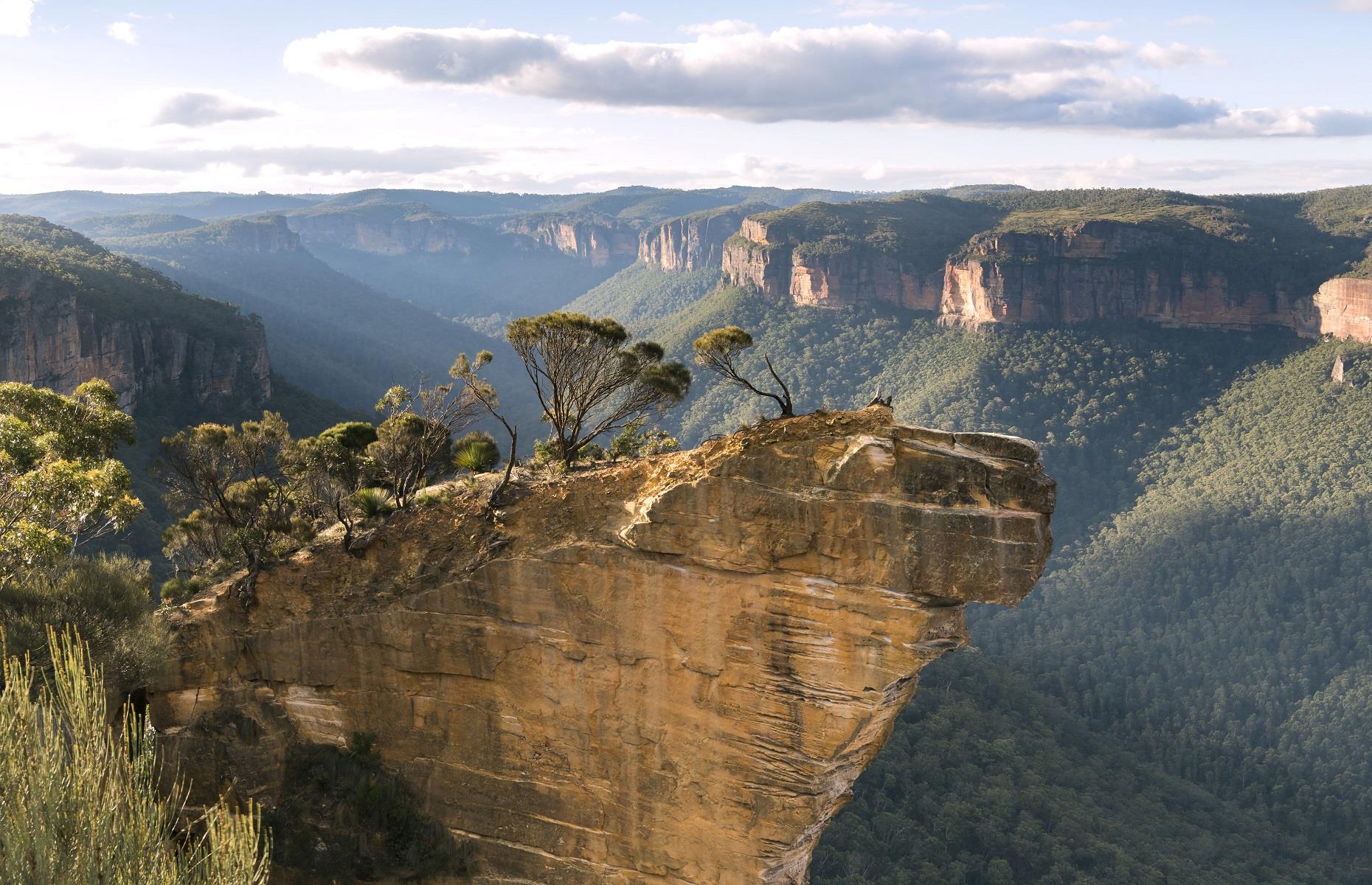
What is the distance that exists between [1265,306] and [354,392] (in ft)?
302

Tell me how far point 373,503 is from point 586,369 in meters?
5.43

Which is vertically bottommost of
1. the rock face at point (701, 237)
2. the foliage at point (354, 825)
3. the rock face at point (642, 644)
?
the foliage at point (354, 825)

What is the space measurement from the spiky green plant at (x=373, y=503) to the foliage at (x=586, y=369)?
3.95 metres

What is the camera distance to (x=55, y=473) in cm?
1711

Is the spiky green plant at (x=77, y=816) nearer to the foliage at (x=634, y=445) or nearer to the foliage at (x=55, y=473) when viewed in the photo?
the foliage at (x=55, y=473)

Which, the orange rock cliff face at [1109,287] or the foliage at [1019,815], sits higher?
the orange rock cliff face at [1109,287]

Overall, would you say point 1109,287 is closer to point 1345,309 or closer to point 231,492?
point 1345,309

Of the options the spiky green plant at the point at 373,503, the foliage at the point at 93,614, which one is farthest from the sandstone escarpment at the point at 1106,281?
the foliage at the point at 93,614

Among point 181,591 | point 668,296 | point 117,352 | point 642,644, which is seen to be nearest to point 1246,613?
point 642,644

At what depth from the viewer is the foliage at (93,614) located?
16.3m

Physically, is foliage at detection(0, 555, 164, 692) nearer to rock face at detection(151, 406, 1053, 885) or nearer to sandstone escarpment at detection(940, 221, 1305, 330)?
rock face at detection(151, 406, 1053, 885)

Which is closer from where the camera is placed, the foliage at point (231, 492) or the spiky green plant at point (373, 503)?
the spiky green plant at point (373, 503)

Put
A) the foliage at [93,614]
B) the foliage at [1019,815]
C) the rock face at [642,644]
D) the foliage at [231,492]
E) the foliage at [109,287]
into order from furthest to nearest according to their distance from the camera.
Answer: the foliage at [109,287]
the foliage at [1019,815]
the foliage at [231,492]
the foliage at [93,614]
the rock face at [642,644]

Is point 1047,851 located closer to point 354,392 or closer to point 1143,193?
point 354,392
